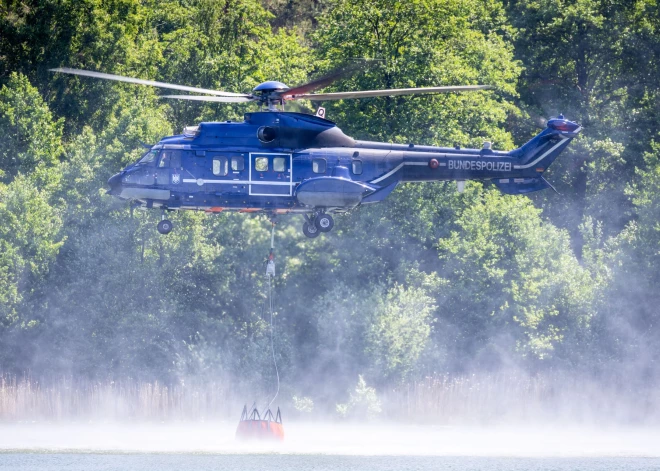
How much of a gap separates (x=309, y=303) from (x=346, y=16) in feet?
40.9

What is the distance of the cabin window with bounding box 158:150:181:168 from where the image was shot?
39031mm

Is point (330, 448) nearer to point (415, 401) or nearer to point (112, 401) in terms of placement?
point (415, 401)

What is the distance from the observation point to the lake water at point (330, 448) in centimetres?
4469

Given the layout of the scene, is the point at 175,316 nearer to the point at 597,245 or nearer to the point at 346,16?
the point at 346,16

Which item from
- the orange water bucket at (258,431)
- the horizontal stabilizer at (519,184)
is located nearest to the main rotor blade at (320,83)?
the horizontal stabilizer at (519,184)

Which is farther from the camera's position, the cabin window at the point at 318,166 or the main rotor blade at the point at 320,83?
the cabin window at the point at 318,166

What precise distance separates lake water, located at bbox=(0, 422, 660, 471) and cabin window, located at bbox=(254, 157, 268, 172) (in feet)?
34.8

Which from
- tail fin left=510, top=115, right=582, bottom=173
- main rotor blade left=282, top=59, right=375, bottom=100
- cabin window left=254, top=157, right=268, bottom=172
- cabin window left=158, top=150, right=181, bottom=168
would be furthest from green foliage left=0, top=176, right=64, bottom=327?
tail fin left=510, top=115, right=582, bottom=173

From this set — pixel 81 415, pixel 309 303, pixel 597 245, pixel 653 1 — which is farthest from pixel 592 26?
pixel 81 415

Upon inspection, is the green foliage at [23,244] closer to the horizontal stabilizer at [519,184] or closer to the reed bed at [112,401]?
the reed bed at [112,401]

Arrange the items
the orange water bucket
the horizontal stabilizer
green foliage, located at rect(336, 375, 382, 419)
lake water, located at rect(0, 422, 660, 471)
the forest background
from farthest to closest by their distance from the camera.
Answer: the forest background → green foliage, located at rect(336, 375, 382, 419) → lake water, located at rect(0, 422, 660, 471) → the orange water bucket → the horizontal stabilizer

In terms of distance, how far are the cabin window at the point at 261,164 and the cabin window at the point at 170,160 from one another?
2.27 metres

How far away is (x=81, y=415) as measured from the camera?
52281 millimetres

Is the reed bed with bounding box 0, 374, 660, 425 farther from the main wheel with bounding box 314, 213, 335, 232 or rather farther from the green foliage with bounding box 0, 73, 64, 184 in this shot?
the main wheel with bounding box 314, 213, 335, 232
